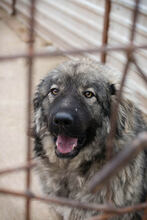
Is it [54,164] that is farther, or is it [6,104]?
[6,104]

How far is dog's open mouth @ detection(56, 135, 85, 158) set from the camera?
243 cm

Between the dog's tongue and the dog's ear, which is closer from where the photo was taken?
the dog's tongue

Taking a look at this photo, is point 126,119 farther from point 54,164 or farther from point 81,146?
point 54,164

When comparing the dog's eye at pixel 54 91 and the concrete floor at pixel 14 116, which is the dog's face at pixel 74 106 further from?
the concrete floor at pixel 14 116

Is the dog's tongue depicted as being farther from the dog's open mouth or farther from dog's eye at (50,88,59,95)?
dog's eye at (50,88,59,95)

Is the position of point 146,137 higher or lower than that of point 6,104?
higher

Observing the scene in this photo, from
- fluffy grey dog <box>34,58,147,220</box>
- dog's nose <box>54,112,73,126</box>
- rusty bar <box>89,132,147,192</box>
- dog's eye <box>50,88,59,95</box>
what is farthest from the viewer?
dog's eye <box>50,88,59,95</box>

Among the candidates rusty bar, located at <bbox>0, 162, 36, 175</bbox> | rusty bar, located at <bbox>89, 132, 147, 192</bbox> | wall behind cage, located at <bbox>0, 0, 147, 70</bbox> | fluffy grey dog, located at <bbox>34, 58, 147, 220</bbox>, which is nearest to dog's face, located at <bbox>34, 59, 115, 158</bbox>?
fluffy grey dog, located at <bbox>34, 58, 147, 220</bbox>

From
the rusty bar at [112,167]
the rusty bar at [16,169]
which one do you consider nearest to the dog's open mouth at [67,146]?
the rusty bar at [16,169]

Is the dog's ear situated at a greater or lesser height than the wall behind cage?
lesser

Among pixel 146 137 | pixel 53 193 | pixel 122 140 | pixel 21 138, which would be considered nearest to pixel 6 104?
pixel 21 138

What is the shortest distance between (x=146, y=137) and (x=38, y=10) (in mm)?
5717

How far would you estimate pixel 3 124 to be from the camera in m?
4.17

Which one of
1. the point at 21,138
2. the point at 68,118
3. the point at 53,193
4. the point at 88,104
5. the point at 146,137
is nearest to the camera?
the point at 146,137
